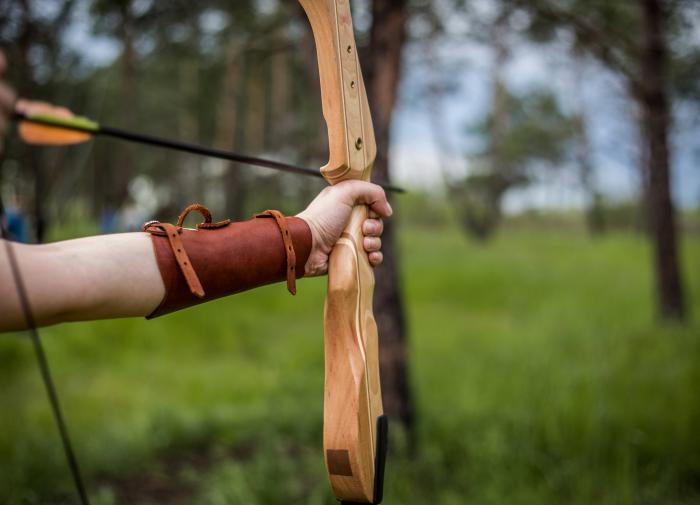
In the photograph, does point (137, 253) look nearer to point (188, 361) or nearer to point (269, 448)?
point (269, 448)

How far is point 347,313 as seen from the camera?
1.24 meters

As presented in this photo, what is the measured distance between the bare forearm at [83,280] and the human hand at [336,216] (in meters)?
0.32

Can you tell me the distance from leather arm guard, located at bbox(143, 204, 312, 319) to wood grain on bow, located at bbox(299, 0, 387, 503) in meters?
0.11

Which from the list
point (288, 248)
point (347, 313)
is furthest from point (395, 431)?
point (288, 248)

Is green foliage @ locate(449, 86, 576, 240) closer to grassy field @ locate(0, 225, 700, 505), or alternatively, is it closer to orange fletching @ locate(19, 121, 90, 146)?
grassy field @ locate(0, 225, 700, 505)

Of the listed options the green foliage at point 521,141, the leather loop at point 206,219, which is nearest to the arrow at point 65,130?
the leather loop at point 206,219

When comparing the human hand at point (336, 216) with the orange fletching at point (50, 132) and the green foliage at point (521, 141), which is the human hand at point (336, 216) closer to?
the orange fletching at point (50, 132)

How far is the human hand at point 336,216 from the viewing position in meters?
1.24

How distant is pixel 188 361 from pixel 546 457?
314 centimetres

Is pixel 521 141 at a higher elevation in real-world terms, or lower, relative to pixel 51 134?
higher

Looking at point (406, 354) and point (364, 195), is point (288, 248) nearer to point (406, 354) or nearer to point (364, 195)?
point (364, 195)

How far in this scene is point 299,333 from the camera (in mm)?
5992

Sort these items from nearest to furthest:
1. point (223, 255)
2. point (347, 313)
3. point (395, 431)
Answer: point (223, 255)
point (347, 313)
point (395, 431)

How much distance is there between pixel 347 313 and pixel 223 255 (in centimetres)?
28
